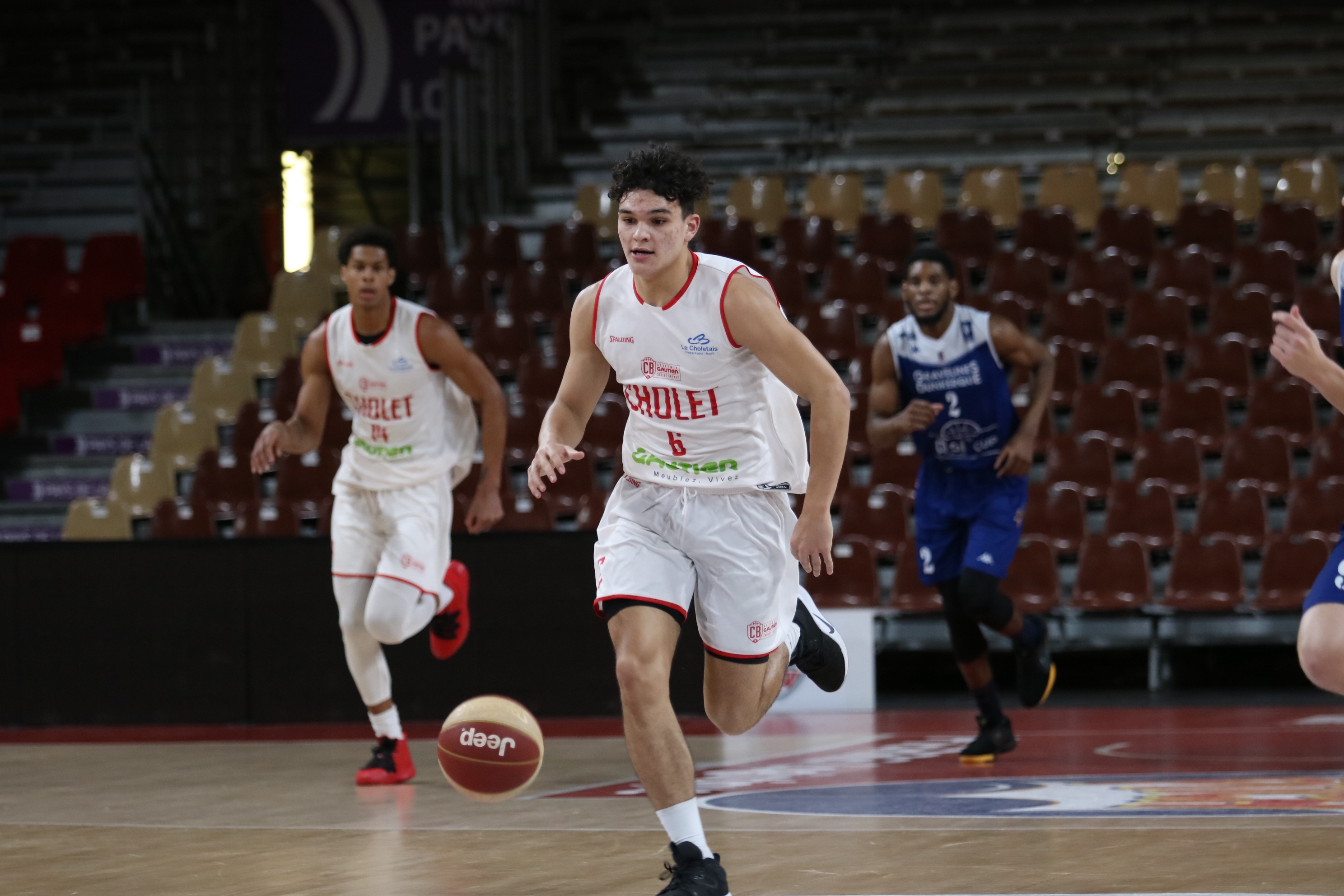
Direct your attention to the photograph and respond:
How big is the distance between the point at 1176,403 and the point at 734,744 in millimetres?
4827

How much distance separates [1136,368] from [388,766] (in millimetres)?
6804

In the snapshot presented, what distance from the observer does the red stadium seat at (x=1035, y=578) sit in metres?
10.7

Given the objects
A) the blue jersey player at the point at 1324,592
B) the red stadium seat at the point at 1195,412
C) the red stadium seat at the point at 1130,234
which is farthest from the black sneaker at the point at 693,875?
the red stadium seat at the point at 1130,234

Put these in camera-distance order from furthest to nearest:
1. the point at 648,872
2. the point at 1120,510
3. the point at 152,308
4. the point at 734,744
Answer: the point at 152,308
the point at 1120,510
the point at 734,744
the point at 648,872

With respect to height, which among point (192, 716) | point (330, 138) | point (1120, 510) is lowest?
point (192, 716)

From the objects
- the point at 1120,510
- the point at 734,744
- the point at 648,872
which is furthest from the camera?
the point at 1120,510

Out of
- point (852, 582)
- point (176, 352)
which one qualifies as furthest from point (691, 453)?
point (176, 352)

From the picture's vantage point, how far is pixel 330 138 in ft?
57.4

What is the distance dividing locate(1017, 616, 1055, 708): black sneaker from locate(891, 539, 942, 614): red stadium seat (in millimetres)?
3153

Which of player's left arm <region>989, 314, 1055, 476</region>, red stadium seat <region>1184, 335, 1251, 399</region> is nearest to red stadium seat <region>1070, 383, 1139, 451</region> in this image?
red stadium seat <region>1184, 335, 1251, 399</region>

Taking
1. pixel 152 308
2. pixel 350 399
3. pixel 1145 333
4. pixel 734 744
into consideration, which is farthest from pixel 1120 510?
pixel 152 308

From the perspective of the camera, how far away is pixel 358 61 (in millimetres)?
17516

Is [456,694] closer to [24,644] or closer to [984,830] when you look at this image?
[24,644]

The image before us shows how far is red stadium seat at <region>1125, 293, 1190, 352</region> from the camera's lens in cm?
1238
